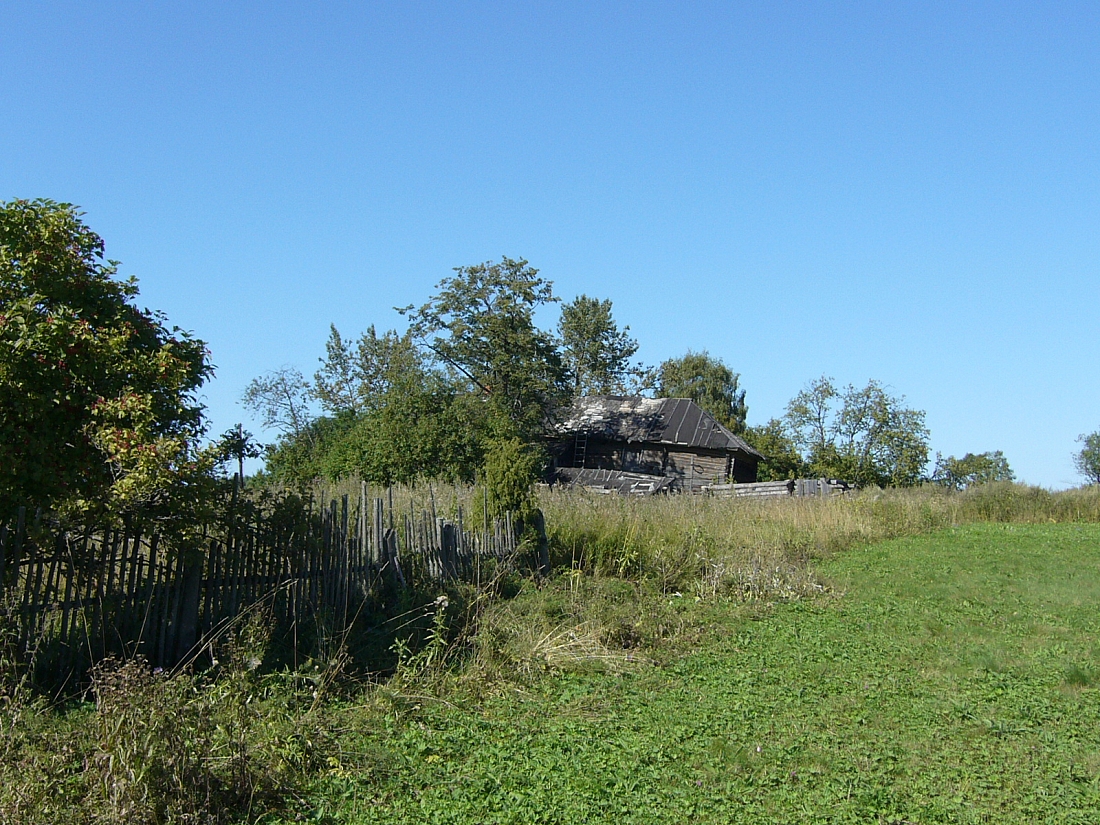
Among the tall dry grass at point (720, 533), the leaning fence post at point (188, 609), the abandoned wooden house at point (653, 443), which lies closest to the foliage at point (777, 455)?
the abandoned wooden house at point (653, 443)

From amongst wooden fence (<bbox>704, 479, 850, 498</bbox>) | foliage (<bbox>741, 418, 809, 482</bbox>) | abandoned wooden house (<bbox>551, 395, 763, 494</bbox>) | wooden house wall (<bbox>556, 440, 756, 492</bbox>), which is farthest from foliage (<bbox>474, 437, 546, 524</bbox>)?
foliage (<bbox>741, 418, 809, 482</bbox>)

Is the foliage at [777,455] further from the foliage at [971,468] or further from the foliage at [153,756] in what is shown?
the foliage at [153,756]

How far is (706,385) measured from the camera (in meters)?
66.1

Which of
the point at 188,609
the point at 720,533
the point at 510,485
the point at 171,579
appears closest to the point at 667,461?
the point at 720,533

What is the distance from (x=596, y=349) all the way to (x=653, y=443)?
18573 millimetres

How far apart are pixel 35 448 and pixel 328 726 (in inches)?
102

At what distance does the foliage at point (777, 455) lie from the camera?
49.1 m

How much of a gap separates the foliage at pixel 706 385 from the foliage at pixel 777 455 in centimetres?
1401

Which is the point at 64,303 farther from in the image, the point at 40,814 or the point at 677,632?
the point at 677,632

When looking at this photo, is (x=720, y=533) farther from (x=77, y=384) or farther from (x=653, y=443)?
(x=653, y=443)

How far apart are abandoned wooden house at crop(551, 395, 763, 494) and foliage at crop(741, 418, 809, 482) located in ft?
8.16

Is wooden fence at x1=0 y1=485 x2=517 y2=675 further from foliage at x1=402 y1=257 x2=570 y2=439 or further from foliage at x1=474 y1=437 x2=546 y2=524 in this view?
foliage at x1=402 y1=257 x2=570 y2=439

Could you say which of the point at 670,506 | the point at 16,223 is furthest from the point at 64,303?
the point at 670,506

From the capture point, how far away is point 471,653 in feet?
26.9
